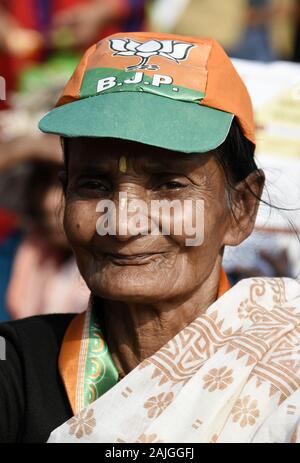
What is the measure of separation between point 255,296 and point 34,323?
1.86 ft

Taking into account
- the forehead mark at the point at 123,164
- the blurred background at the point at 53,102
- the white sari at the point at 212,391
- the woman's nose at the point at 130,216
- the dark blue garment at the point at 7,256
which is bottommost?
the dark blue garment at the point at 7,256

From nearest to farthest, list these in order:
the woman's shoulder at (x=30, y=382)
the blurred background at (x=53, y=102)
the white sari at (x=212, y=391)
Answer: the white sari at (x=212, y=391), the woman's shoulder at (x=30, y=382), the blurred background at (x=53, y=102)

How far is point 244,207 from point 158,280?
0.33 meters

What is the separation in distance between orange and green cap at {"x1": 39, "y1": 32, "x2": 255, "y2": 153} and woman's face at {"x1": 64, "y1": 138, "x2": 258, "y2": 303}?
0.07m

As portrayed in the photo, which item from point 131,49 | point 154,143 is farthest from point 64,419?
point 131,49

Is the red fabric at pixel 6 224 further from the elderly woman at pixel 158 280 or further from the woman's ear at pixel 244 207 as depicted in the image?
the woman's ear at pixel 244 207

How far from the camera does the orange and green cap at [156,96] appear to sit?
2.18 meters

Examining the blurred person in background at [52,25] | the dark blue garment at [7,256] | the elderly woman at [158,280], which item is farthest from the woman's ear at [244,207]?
the blurred person in background at [52,25]

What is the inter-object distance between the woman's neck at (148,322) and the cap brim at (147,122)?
0.38 m

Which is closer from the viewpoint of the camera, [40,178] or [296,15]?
[40,178]

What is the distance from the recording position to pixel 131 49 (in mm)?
2336

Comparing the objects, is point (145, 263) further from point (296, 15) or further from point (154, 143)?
point (296, 15)

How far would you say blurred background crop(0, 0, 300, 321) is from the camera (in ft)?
11.7

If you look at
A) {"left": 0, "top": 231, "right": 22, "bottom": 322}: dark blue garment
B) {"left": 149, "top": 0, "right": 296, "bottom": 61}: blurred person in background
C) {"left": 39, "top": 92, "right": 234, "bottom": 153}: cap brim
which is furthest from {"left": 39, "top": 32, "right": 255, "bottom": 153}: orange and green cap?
{"left": 149, "top": 0, "right": 296, "bottom": 61}: blurred person in background
